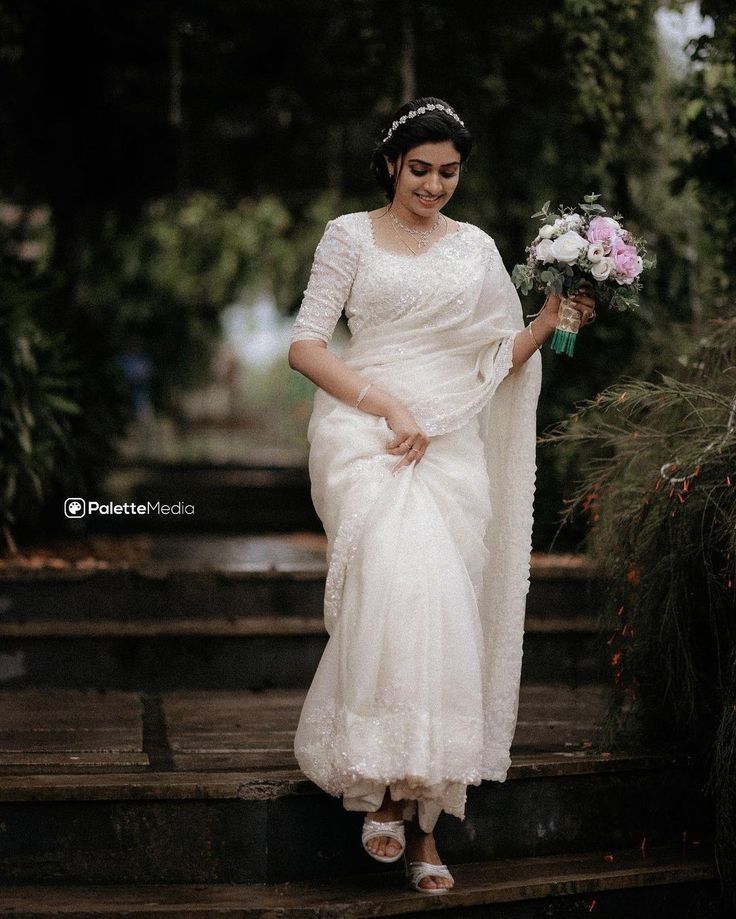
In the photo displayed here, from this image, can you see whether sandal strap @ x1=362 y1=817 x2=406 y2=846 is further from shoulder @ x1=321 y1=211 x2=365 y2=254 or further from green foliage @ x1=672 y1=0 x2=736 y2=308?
green foliage @ x1=672 y1=0 x2=736 y2=308

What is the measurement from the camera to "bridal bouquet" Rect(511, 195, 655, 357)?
338cm

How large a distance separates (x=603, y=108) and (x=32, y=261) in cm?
321

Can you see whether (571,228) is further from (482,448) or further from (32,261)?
(32,261)

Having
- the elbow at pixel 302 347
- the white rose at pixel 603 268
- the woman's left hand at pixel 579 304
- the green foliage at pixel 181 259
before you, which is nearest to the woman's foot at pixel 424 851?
the elbow at pixel 302 347

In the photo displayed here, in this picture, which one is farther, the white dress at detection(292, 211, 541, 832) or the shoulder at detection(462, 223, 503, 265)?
the shoulder at detection(462, 223, 503, 265)

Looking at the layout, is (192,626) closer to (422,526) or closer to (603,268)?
(422,526)

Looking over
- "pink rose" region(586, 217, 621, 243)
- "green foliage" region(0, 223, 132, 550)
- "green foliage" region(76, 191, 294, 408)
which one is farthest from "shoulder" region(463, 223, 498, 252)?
"green foliage" region(76, 191, 294, 408)

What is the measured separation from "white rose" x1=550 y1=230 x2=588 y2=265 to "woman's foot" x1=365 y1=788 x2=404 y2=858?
4.66 ft

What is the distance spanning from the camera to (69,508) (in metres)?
6.95

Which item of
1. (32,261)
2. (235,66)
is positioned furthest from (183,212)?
(32,261)

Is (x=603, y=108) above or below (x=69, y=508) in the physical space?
above

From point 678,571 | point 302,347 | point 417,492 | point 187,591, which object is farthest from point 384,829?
point 187,591

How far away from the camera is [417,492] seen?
3455 millimetres

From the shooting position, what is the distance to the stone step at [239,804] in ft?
11.5
